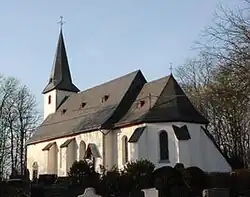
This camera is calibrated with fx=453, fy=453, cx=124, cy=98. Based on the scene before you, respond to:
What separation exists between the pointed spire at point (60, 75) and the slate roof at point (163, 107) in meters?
15.4

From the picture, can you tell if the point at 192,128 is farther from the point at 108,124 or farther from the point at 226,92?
the point at 226,92

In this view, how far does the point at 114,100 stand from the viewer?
3803 cm

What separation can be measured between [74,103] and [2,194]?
89.4 feet

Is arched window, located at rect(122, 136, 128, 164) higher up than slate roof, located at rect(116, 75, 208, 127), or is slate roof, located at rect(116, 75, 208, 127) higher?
slate roof, located at rect(116, 75, 208, 127)

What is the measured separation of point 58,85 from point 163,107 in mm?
19164

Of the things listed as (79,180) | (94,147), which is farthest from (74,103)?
(79,180)

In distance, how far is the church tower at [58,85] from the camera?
49.3m

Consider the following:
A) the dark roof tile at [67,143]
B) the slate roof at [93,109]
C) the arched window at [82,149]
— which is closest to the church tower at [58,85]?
the slate roof at [93,109]

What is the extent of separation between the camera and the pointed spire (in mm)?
49625

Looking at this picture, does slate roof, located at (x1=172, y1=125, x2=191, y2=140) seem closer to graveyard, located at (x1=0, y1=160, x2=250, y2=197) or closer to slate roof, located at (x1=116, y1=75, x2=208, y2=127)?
slate roof, located at (x1=116, y1=75, x2=208, y2=127)

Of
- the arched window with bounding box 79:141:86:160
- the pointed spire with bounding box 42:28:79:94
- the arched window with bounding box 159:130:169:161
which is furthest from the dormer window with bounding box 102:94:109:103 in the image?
the pointed spire with bounding box 42:28:79:94

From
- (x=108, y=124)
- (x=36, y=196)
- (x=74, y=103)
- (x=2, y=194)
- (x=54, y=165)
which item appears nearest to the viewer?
(x=2, y=194)

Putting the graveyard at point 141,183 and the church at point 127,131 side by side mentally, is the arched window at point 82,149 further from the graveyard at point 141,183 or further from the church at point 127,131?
the graveyard at point 141,183

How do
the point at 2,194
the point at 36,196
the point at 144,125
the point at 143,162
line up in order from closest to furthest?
1. the point at 2,194
2. the point at 36,196
3. the point at 143,162
4. the point at 144,125
